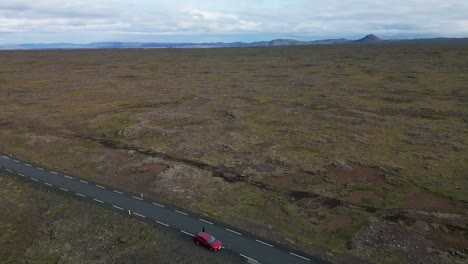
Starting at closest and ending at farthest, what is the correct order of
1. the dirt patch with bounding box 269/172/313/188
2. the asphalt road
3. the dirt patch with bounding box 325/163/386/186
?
the asphalt road < the dirt patch with bounding box 269/172/313/188 < the dirt patch with bounding box 325/163/386/186

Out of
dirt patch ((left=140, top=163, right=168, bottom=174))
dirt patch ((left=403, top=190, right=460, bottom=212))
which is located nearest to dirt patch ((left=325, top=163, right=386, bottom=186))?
dirt patch ((left=403, top=190, right=460, bottom=212))

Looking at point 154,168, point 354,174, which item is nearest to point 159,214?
point 154,168

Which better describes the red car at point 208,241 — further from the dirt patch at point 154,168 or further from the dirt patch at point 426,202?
the dirt patch at point 426,202

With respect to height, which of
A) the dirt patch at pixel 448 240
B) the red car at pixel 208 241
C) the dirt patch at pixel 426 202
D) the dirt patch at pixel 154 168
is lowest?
the dirt patch at pixel 448 240

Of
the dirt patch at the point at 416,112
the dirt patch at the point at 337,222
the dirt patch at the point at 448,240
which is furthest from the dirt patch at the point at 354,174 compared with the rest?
the dirt patch at the point at 416,112

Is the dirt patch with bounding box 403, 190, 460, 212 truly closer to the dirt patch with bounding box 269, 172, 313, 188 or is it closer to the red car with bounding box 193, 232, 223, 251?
the dirt patch with bounding box 269, 172, 313, 188
